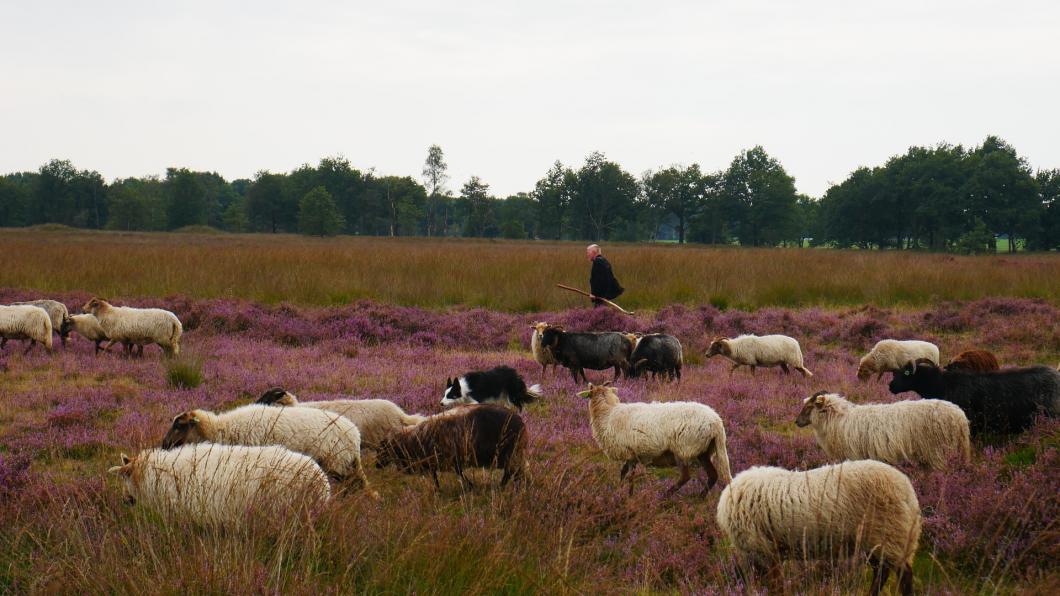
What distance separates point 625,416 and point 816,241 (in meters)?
121

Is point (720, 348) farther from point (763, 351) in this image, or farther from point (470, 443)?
point (470, 443)

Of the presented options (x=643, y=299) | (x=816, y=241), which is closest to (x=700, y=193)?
(x=816, y=241)

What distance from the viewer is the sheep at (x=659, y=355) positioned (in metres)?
10.8

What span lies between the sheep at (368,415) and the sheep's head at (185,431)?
100 cm

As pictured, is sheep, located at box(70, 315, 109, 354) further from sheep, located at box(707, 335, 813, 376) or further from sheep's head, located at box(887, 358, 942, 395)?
sheep's head, located at box(887, 358, 942, 395)

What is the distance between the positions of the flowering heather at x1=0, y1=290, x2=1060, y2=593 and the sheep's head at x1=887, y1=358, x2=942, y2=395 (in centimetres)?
86

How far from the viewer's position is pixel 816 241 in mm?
116812

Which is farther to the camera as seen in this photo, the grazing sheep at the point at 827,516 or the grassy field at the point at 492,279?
the grassy field at the point at 492,279

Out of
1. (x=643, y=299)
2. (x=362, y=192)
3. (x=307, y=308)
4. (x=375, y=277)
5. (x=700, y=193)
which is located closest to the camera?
(x=307, y=308)

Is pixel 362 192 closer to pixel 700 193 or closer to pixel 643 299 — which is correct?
pixel 700 193

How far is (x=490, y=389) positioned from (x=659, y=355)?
3.50 metres

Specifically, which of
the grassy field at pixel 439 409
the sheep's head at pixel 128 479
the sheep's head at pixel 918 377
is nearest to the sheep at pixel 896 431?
the grassy field at pixel 439 409

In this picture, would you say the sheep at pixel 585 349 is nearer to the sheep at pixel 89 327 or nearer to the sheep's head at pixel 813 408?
the sheep's head at pixel 813 408

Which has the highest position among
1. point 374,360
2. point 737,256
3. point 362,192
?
point 362,192
